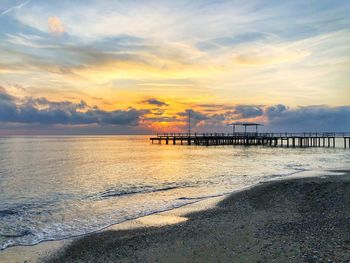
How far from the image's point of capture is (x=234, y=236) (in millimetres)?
9922

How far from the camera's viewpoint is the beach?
827 centimetres

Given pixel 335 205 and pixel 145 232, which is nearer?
pixel 145 232

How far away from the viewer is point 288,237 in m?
9.36

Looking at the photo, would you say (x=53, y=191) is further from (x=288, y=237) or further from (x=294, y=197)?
(x=288, y=237)

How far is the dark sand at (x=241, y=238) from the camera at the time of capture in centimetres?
821

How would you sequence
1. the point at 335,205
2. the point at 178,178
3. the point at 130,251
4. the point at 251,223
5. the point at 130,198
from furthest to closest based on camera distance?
the point at 178,178 < the point at 130,198 < the point at 335,205 < the point at 251,223 < the point at 130,251

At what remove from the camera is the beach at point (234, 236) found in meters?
8.27

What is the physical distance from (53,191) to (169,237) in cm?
1532

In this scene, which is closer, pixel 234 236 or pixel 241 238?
pixel 241 238

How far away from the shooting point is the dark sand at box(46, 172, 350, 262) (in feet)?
26.9

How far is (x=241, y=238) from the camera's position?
9648 millimetres

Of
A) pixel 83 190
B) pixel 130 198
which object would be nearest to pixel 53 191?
pixel 83 190

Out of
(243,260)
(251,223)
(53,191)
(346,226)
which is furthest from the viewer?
(53,191)

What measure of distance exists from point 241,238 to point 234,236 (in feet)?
1.04
